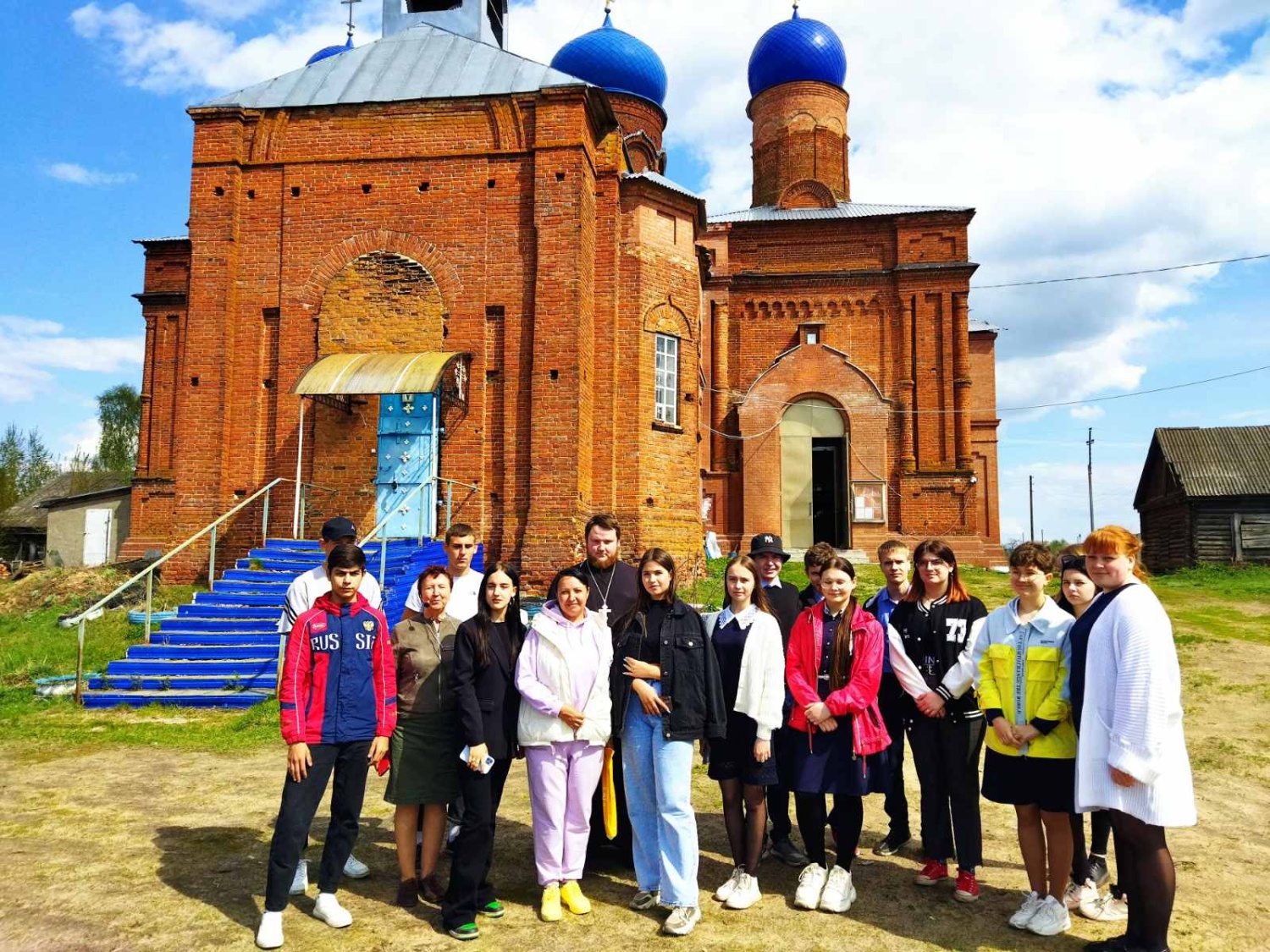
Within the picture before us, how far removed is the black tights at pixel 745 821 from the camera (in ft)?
14.1

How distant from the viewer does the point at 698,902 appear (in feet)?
13.8

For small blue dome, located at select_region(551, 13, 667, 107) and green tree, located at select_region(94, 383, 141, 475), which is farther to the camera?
green tree, located at select_region(94, 383, 141, 475)

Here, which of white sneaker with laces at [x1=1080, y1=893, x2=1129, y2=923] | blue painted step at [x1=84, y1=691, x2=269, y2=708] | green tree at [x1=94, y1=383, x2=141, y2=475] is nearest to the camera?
white sneaker with laces at [x1=1080, y1=893, x2=1129, y2=923]

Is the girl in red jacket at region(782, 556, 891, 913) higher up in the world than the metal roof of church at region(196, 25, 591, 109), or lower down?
lower down

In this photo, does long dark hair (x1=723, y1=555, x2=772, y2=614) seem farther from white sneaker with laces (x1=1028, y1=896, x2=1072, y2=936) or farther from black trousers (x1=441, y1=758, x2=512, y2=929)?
white sneaker with laces (x1=1028, y1=896, x2=1072, y2=936)

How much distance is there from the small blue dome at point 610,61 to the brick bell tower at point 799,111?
12.3ft

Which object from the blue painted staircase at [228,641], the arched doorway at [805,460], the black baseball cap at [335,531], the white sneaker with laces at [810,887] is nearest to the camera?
the white sneaker with laces at [810,887]

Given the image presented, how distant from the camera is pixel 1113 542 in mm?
3775

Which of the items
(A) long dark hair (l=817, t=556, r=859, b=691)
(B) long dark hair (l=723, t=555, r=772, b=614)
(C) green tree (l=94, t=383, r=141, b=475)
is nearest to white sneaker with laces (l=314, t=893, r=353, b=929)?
(B) long dark hair (l=723, t=555, r=772, b=614)

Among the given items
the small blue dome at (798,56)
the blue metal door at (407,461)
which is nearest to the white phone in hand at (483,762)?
the blue metal door at (407,461)

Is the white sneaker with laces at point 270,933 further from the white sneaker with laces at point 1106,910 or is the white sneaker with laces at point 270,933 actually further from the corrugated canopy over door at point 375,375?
the corrugated canopy over door at point 375,375

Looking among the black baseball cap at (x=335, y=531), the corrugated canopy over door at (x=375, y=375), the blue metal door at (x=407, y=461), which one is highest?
the corrugated canopy over door at (x=375, y=375)

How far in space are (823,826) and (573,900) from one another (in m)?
1.27

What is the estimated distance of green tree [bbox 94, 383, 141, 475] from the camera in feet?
143
